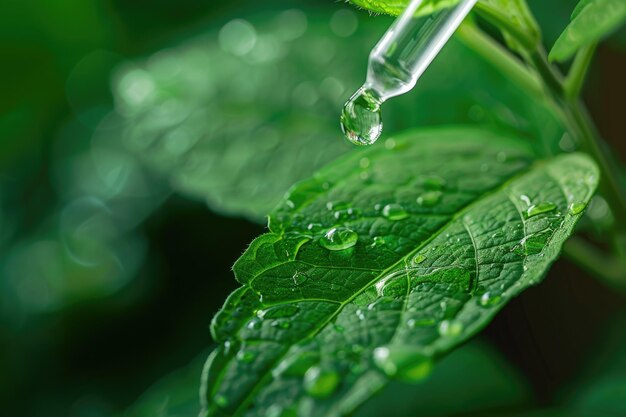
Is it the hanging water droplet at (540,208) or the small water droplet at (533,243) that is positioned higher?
the small water droplet at (533,243)

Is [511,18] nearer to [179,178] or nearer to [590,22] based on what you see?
[590,22]

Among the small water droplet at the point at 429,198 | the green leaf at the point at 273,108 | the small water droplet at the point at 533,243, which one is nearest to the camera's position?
the small water droplet at the point at 533,243

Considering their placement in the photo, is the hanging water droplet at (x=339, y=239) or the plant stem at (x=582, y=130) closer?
the hanging water droplet at (x=339, y=239)

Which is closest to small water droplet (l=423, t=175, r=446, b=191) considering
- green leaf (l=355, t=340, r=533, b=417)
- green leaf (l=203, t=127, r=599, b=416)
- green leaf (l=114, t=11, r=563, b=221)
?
green leaf (l=203, t=127, r=599, b=416)

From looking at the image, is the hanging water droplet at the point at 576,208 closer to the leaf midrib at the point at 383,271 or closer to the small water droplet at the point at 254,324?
the leaf midrib at the point at 383,271

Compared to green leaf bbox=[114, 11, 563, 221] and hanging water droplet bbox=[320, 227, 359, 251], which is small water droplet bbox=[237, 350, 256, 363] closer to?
hanging water droplet bbox=[320, 227, 359, 251]

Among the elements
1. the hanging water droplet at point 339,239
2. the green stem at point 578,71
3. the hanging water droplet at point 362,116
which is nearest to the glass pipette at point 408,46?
the hanging water droplet at point 362,116

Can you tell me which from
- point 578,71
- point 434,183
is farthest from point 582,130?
point 434,183

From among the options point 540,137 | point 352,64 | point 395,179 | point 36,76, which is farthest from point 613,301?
point 36,76
